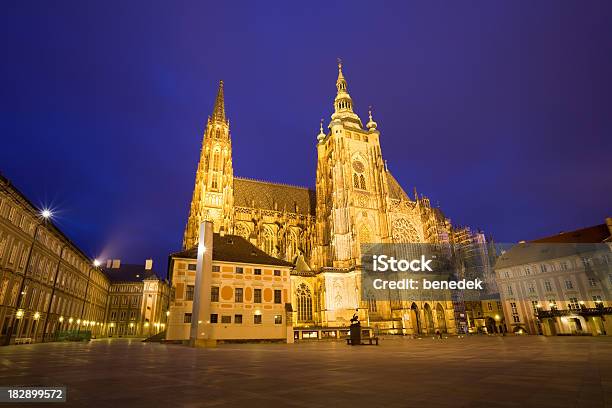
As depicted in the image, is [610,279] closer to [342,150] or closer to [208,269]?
[342,150]

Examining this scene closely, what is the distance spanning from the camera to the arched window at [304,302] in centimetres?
4664

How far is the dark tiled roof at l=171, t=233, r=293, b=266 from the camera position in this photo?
1215 inches

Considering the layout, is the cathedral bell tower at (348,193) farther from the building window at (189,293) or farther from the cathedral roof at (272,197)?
the building window at (189,293)

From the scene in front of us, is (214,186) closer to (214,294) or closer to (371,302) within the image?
(214,294)

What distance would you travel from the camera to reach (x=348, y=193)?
50656 millimetres

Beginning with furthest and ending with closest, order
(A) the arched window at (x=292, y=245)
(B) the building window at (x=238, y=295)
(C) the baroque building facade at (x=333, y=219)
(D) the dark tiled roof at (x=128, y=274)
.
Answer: (D) the dark tiled roof at (x=128, y=274) → (A) the arched window at (x=292, y=245) → (C) the baroque building facade at (x=333, y=219) → (B) the building window at (x=238, y=295)

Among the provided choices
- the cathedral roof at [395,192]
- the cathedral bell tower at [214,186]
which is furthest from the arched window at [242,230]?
the cathedral roof at [395,192]

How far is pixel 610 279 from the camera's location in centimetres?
3775

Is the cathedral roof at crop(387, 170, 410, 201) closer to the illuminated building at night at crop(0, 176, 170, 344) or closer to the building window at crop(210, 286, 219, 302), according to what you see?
the building window at crop(210, 286, 219, 302)

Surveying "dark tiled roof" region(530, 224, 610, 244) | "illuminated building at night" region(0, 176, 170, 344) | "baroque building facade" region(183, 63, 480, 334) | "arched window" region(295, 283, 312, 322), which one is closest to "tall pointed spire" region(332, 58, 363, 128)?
"baroque building facade" region(183, 63, 480, 334)

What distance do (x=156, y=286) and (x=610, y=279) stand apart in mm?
72109

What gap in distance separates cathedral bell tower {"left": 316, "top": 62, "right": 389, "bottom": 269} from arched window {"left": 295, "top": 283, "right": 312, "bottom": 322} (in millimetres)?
5023

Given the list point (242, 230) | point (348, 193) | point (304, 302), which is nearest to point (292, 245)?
point (242, 230)

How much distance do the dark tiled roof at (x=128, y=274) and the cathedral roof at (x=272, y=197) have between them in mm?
28794
